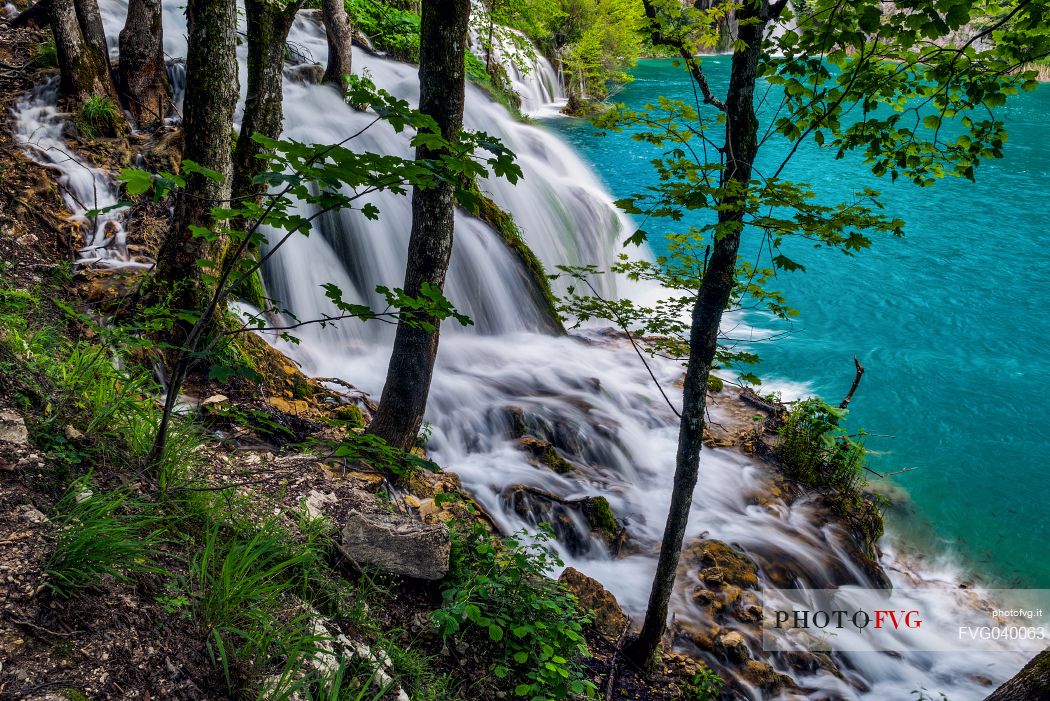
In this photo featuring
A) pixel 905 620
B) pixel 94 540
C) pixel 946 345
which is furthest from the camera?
pixel 946 345

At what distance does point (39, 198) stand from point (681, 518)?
18.2ft

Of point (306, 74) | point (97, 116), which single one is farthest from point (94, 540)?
point (306, 74)

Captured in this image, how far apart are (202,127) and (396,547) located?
307cm

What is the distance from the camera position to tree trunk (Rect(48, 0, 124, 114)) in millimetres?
5969

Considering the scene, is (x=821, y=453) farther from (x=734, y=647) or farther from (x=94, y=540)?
(x=94, y=540)

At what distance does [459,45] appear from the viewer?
3846 millimetres

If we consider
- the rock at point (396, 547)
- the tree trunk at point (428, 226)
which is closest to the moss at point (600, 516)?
the tree trunk at point (428, 226)

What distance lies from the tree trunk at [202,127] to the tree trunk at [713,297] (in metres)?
3.17

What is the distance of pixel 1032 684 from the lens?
101 inches

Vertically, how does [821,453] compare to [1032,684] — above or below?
below

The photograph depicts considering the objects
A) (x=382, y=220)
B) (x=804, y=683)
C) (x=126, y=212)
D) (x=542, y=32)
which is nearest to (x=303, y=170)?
(x=126, y=212)

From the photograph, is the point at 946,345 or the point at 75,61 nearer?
the point at 75,61

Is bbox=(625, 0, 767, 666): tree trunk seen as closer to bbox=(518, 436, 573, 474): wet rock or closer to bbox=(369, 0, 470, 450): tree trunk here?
bbox=(369, 0, 470, 450): tree trunk

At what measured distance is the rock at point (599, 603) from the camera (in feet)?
14.5
